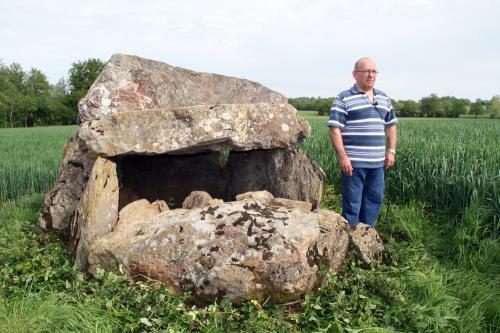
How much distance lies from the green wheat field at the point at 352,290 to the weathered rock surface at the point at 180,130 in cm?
130

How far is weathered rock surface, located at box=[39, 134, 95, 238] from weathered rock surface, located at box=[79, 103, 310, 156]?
0.84m

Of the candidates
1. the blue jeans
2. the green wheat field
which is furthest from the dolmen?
the blue jeans

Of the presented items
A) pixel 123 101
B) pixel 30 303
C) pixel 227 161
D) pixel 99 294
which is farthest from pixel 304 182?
pixel 30 303

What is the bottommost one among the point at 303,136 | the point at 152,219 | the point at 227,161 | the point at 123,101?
the point at 152,219

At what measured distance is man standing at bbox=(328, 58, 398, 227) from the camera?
437cm

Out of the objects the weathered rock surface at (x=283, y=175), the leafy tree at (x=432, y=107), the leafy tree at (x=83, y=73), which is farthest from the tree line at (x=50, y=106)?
the weathered rock surface at (x=283, y=175)

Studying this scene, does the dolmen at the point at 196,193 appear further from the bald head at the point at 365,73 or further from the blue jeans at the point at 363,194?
the bald head at the point at 365,73

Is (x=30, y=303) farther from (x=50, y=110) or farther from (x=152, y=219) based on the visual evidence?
(x=50, y=110)

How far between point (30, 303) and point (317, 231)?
244 cm

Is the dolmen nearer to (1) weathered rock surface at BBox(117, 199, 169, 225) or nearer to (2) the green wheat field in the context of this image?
(1) weathered rock surface at BBox(117, 199, 169, 225)

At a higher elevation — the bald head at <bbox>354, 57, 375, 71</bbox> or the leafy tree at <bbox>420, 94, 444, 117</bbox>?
the leafy tree at <bbox>420, 94, 444, 117</bbox>

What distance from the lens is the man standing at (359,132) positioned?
437cm

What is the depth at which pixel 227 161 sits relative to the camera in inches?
234

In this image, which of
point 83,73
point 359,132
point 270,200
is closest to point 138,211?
point 270,200
